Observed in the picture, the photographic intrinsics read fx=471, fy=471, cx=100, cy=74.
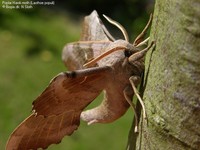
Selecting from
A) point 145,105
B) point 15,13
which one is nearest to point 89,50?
point 145,105

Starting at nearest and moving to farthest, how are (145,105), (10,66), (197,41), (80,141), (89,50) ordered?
(197,41)
(145,105)
(89,50)
(80,141)
(10,66)

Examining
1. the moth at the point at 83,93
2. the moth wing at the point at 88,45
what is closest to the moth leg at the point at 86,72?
the moth at the point at 83,93

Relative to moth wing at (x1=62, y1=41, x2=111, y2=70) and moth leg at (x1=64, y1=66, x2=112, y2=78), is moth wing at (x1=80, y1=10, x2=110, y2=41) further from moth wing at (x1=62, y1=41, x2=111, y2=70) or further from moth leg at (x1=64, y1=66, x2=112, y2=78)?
moth leg at (x1=64, y1=66, x2=112, y2=78)

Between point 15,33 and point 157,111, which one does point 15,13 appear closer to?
point 15,33

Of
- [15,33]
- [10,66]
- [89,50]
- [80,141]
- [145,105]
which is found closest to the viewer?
[145,105]

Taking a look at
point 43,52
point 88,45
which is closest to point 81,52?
point 88,45

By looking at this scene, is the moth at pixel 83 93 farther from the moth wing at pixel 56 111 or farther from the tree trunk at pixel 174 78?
the tree trunk at pixel 174 78

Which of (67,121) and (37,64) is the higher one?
(67,121)
